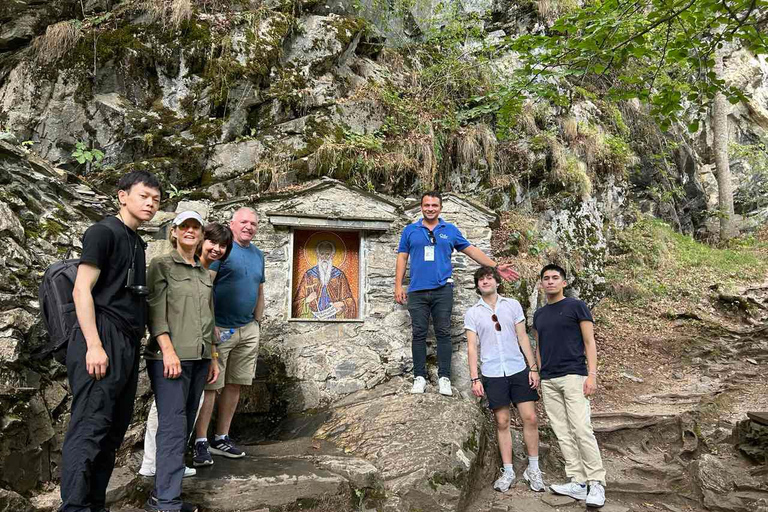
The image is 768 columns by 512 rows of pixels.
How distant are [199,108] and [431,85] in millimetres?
4120

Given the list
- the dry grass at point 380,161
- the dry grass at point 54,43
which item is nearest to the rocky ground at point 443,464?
the dry grass at point 380,161

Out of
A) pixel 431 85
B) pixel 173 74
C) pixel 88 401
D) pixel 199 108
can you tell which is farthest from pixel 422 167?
pixel 88 401

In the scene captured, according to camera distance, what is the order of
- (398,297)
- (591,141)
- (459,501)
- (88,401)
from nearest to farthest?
1. (88,401)
2. (459,501)
3. (398,297)
4. (591,141)

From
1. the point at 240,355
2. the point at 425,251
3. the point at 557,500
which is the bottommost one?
Answer: the point at 557,500

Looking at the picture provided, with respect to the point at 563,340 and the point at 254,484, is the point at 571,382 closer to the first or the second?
the point at 563,340

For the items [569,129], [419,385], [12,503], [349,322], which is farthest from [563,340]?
[569,129]

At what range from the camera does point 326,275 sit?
5.22m

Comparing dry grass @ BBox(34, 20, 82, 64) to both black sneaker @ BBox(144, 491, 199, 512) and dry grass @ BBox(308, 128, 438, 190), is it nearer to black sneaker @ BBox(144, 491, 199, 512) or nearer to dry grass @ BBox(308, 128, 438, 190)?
dry grass @ BBox(308, 128, 438, 190)

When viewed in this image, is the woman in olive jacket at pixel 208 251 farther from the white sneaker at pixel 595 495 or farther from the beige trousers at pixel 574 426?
the white sneaker at pixel 595 495

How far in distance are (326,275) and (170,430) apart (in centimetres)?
282

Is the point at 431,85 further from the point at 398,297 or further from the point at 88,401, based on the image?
the point at 88,401

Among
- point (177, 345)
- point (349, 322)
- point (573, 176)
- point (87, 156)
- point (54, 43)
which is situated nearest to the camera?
point (177, 345)

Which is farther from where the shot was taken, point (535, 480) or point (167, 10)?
point (167, 10)

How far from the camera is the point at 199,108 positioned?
6.99 m
